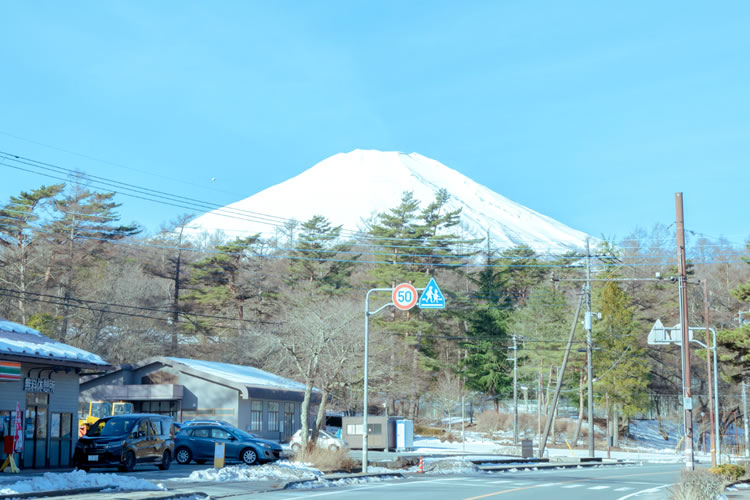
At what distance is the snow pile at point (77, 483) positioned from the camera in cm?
1764

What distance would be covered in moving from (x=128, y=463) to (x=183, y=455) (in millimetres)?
5829

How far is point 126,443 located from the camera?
25672 mm

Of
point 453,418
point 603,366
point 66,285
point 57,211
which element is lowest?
point 453,418

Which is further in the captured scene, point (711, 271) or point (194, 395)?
point (711, 271)

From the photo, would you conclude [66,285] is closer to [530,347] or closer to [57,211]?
[57,211]

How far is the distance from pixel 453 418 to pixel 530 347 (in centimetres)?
1345

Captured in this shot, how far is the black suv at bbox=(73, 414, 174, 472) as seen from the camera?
2542 cm

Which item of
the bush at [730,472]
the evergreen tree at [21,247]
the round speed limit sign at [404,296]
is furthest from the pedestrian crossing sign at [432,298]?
the evergreen tree at [21,247]

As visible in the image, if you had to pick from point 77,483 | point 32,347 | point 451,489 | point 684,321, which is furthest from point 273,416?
point 77,483

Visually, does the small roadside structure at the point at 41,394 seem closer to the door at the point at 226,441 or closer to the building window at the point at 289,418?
the door at the point at 226,441

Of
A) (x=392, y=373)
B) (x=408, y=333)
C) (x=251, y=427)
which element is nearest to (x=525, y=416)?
(x=408, y=333)

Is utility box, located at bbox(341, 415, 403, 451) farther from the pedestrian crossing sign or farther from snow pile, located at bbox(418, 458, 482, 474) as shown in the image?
the pedestrian crossing sign

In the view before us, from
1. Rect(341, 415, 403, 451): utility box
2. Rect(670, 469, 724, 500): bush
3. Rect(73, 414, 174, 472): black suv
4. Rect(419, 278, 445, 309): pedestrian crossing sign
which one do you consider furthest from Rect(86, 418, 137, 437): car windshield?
Rect(341, 415, 403, 451): utility box

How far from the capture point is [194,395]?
46.4 m
